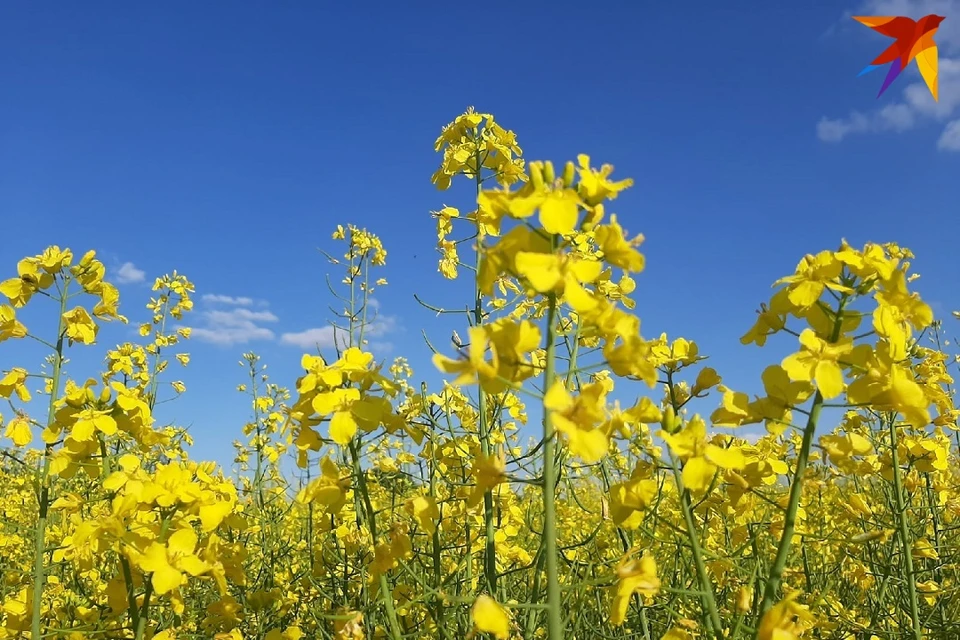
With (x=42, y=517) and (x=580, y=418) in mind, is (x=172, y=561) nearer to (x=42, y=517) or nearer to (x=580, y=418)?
(x=42, y=517)

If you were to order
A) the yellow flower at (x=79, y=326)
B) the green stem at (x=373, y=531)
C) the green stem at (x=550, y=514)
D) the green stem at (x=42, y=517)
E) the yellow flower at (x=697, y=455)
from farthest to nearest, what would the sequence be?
the yellow flower at (x=79, y=326)
the green stem at (x=42, y=517)
the green stem at (x=373, y=531)
the yellow flower at (x=697, y=455)
the green stem at (x=550, y=514)

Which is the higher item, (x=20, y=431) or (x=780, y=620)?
(x=20, y=431)

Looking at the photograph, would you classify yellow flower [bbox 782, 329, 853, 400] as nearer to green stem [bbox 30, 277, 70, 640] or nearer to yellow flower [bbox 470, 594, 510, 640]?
yellow flower [bbox 470, 594, 510, 640]

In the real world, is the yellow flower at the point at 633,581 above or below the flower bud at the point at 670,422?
below

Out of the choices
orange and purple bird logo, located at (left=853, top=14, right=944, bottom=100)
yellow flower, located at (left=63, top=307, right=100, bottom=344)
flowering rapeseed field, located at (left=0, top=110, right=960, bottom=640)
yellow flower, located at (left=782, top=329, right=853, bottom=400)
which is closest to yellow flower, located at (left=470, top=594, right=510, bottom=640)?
flowering rapeseed field, located at (left=0, top=110, right=960, bottom=640)

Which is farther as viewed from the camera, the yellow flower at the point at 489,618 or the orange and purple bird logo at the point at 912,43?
the orange and purple bird logo at the point at 912,43

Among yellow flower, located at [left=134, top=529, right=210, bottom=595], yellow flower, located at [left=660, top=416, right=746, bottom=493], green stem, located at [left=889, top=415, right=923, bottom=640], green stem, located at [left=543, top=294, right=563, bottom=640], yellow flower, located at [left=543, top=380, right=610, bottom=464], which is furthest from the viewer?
green stem, located at [left=889, top=415, right=923, bottom=640]

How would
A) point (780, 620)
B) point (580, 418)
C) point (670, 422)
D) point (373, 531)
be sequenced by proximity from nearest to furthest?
1. point (580, 418)
2. point (780, 620)
3. point (670, 422)
4. point (373, 531)

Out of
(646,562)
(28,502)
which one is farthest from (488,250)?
(28,502)

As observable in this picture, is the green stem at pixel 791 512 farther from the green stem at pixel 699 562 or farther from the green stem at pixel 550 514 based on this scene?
the green stem at pixel 550 514

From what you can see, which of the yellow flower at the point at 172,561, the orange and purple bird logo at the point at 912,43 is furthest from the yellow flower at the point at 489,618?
the orange and purple bird logo at the point at 912,43

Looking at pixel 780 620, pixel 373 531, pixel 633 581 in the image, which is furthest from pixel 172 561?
pixel 780 620

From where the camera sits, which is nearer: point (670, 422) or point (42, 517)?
point (670, 422)

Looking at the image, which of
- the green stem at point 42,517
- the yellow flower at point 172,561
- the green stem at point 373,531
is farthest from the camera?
the green stem at point 42,517
